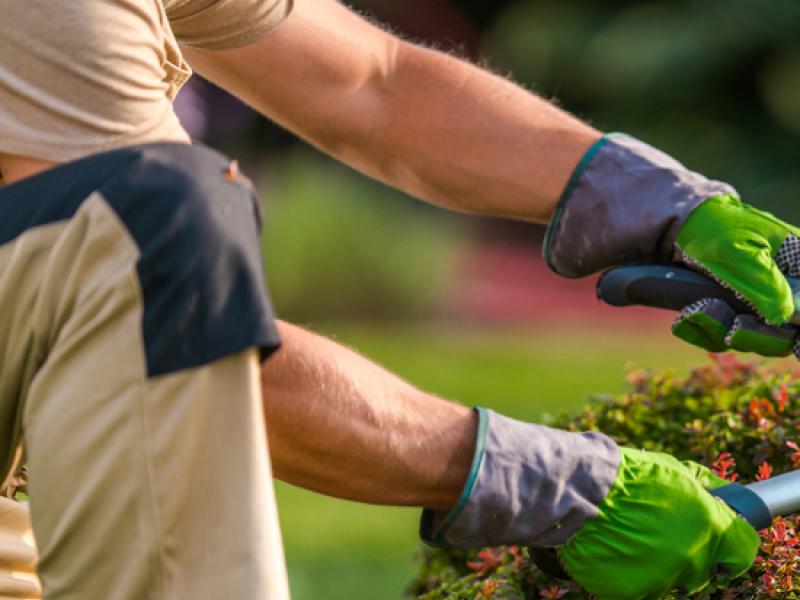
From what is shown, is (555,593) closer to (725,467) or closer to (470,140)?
(725,467)

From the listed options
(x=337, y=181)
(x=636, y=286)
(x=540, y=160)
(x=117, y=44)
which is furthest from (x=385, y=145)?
(x=337, y=181)

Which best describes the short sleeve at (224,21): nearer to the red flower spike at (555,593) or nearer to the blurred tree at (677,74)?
the red flower spike at (555,593)

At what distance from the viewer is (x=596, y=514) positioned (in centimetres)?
196

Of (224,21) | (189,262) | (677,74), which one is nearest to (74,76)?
(189,262)

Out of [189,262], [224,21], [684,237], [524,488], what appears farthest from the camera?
[224,21]

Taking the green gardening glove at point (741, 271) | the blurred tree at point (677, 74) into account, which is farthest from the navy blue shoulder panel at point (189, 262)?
the blurred tree at point (677, 74)

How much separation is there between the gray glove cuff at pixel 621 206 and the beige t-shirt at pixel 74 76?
0.83m

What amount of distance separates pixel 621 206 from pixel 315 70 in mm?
637

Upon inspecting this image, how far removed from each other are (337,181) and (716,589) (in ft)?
20.0

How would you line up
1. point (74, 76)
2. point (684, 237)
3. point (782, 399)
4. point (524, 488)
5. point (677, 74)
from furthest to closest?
point (677, 74)
point (782, 399)
point (684, 237)
point (524, 488)
point (74, 76)

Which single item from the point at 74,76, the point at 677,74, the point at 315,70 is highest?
the point at 74,76

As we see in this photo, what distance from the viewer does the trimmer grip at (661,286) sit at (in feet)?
7.34

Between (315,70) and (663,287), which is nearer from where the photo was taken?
(663,287)

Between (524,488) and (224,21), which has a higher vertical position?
(224,21)
